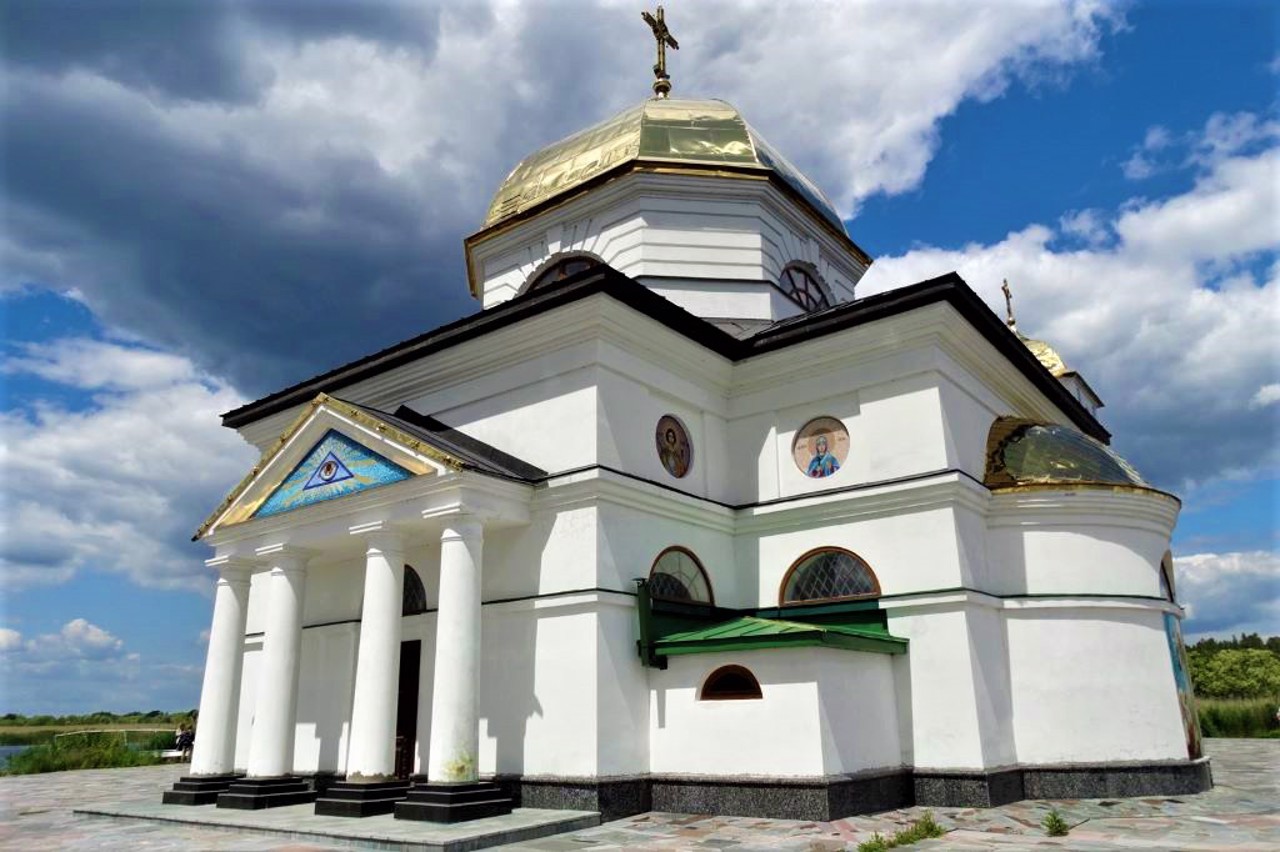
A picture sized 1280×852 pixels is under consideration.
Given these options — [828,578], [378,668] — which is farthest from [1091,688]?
[378,668]

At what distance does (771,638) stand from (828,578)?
2.62 meters

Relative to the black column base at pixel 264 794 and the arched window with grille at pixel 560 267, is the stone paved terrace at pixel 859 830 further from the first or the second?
the arched window with grille at pixel 560 267

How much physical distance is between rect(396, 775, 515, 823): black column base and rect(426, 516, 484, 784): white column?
4.6 inches

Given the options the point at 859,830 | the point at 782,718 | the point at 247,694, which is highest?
the point at 247,694

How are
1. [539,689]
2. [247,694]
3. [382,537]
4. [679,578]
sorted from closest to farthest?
[539,689] → [382,537] → [679,578] → [247,694]

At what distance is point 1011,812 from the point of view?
402 inches

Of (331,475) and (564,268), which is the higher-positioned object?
(564,268)

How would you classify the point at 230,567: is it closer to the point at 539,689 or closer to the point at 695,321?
the point at 539,689

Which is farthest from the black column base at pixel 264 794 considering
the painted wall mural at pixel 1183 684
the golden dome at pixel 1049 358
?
the golden dome at pixel 1049 358

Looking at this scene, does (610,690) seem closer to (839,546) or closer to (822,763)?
(822,763)

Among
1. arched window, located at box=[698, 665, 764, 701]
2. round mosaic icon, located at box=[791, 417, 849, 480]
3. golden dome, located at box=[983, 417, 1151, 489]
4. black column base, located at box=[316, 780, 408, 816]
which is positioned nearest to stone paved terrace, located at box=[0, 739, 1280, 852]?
black column base, located at box=[316, 780, 408, 816]

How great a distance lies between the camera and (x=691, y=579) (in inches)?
495

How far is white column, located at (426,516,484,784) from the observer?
9.98m

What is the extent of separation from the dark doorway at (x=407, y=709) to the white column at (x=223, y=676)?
2568mm
